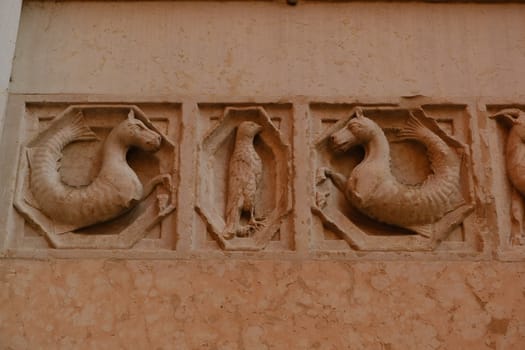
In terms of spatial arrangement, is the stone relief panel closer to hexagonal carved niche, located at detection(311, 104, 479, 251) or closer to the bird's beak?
the bird's beak

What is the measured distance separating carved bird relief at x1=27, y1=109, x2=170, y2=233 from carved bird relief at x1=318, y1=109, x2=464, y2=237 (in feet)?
2.63

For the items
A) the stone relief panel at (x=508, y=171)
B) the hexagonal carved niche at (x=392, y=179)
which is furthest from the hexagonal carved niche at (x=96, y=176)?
the stone relief panel at (x=508, y=171)

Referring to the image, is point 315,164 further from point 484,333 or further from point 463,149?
point 484,333

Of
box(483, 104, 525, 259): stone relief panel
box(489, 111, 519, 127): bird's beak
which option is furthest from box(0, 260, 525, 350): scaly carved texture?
box(489, 111, 519, 127): bird's beak

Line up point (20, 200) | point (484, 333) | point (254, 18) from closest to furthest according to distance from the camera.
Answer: point (484, 333) → point (20, 200) → point (254, 18)

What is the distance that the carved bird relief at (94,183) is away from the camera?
3.53 m

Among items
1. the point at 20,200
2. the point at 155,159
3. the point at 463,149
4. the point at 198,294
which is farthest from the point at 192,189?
the point at 463,149

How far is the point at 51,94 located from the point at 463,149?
6.10 ft

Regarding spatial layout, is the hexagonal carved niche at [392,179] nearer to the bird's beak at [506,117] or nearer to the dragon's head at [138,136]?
the bird's beak at [506,117]

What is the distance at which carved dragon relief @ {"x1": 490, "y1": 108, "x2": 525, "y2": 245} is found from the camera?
356cm

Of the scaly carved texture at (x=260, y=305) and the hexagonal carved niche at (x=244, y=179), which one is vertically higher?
the hexagonal carved niche at (x=244, y=179)

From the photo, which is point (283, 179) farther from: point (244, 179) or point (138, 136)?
point (138, 136)

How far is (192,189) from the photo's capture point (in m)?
3.60

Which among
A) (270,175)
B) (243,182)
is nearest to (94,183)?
(243,182)
